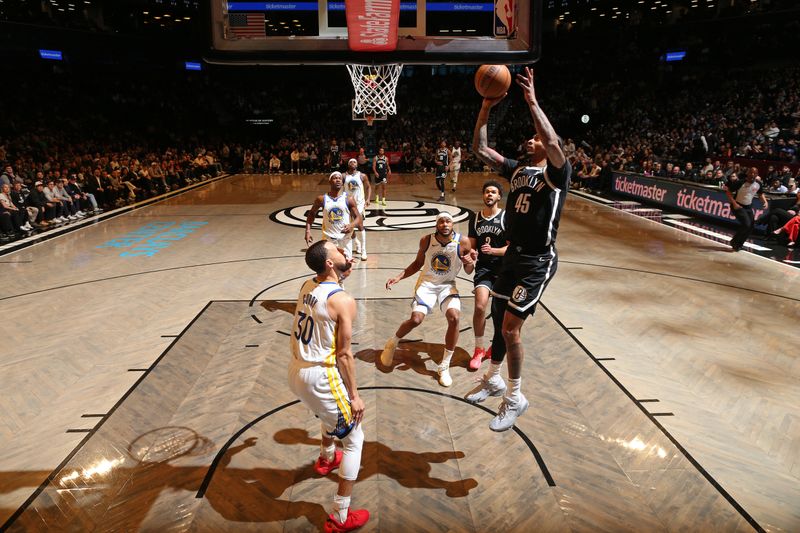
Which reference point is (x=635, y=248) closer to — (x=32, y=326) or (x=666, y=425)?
(x=666, y=425)

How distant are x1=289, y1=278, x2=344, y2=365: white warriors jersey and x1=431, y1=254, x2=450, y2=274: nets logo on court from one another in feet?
7.58

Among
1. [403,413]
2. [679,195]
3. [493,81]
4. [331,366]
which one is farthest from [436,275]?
[679,195]

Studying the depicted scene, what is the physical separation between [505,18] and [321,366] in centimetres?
578

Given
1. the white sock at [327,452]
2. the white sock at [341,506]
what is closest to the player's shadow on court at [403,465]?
the white sock at [327,452]

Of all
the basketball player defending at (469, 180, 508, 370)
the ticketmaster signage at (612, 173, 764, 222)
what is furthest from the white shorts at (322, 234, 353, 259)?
the ticketmaster signage at (612, 173, 764, 222)

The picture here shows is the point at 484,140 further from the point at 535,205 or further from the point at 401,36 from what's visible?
the point at 401,36

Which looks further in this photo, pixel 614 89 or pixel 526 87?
pixel 614 89

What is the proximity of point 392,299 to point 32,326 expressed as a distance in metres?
4.63

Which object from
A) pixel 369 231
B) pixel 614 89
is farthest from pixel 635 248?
pixel 614 89

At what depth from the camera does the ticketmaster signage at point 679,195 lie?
1284 centimetres

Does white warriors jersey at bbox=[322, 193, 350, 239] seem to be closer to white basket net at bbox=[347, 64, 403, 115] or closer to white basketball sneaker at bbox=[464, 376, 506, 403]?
white basketball sneaker at bbox=[464, 376, 506, 403]

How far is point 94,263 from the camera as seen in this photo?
31.6ft

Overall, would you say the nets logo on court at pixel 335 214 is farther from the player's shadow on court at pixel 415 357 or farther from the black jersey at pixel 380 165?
the black jersey at pixel 380 165

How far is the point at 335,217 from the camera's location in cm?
750
